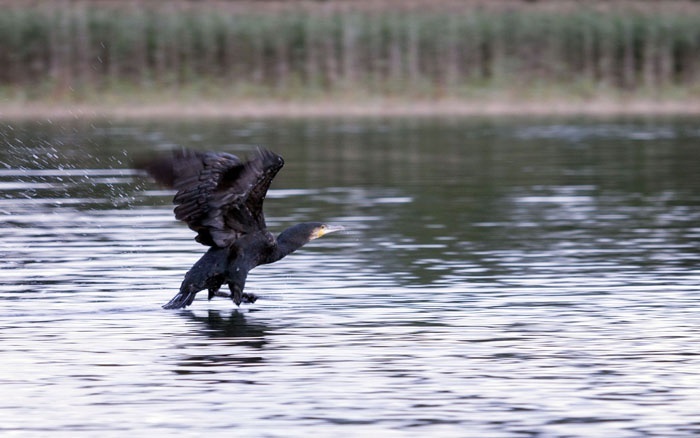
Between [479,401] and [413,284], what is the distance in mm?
4290

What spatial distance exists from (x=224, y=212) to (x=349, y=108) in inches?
1196

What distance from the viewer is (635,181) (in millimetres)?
21453

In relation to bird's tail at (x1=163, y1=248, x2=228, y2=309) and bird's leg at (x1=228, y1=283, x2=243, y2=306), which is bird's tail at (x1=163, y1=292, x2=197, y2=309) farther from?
bird's leg at (x1=228, y1=283, x2=243, y2=306)

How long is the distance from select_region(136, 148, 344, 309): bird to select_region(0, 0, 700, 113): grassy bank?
3170 cm

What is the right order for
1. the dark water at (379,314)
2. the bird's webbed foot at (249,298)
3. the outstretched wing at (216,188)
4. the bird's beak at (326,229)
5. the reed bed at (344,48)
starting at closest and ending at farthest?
the dark water at (379,314) → the outstretched wing at (216,188) → the bird's beak at (326,229) → the bird's webbed foot at (249,298) → the reed bed at (344,48)

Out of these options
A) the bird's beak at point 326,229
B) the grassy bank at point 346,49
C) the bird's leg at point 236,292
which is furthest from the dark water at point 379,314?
the grassy bank at point 346,49

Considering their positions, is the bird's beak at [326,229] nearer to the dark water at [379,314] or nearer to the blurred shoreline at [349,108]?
the dark water at [379,314]

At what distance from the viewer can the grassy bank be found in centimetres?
4362

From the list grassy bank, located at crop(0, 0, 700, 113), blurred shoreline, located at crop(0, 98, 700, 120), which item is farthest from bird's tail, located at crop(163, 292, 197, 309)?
grassy bank, located at crop(0, 0, 700, 113)

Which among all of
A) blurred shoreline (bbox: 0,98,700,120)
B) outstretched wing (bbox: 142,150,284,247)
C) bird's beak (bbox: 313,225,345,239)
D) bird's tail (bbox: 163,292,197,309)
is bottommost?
blurred shoreline (bbox: 0,98,700,120)

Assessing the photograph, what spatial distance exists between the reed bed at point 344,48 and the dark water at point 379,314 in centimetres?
2118

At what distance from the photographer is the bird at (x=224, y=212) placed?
10711 mm

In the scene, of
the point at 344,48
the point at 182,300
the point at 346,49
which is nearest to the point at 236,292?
the point at 182,300

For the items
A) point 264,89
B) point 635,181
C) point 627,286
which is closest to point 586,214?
point 635,181
